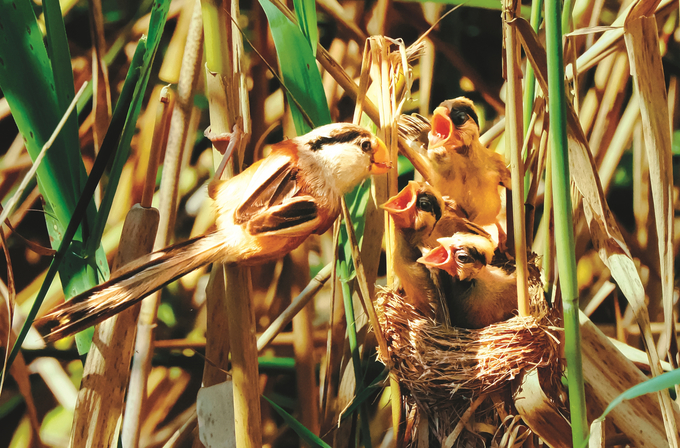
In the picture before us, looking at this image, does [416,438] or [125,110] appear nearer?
[125,110]

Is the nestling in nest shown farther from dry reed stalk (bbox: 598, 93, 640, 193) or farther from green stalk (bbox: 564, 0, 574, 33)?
dry reed stalk (bbox: 598, 93, 640, 193)

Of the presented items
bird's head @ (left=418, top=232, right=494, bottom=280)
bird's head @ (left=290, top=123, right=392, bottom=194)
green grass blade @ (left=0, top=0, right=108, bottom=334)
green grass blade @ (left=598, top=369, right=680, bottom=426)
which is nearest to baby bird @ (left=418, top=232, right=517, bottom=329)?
bird's head @ (left=418, top=232, right=494, bottom=280)

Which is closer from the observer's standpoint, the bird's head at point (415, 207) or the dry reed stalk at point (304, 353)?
the bird's head at point (415, 207)

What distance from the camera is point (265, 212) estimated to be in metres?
0.44

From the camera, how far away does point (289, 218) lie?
0.45 m

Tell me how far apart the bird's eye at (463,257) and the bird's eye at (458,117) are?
0.68 feet

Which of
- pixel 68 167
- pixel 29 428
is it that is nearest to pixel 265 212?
pixel 68 167

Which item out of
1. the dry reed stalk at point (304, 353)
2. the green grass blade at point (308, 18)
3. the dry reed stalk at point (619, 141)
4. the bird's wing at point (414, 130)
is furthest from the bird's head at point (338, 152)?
the dry reed stalk at point (619, 141)

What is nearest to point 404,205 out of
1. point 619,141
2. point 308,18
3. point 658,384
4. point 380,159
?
point 380,159

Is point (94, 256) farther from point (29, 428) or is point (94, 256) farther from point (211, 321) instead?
point (29, 428)

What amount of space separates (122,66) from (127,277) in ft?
2.37

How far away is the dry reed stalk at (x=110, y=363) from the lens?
1.64 ft

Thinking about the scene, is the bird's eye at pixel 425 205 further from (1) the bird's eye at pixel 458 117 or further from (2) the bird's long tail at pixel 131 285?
(2) the bird's long tail at pixel 131 285

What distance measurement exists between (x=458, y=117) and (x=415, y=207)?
0.57ft
